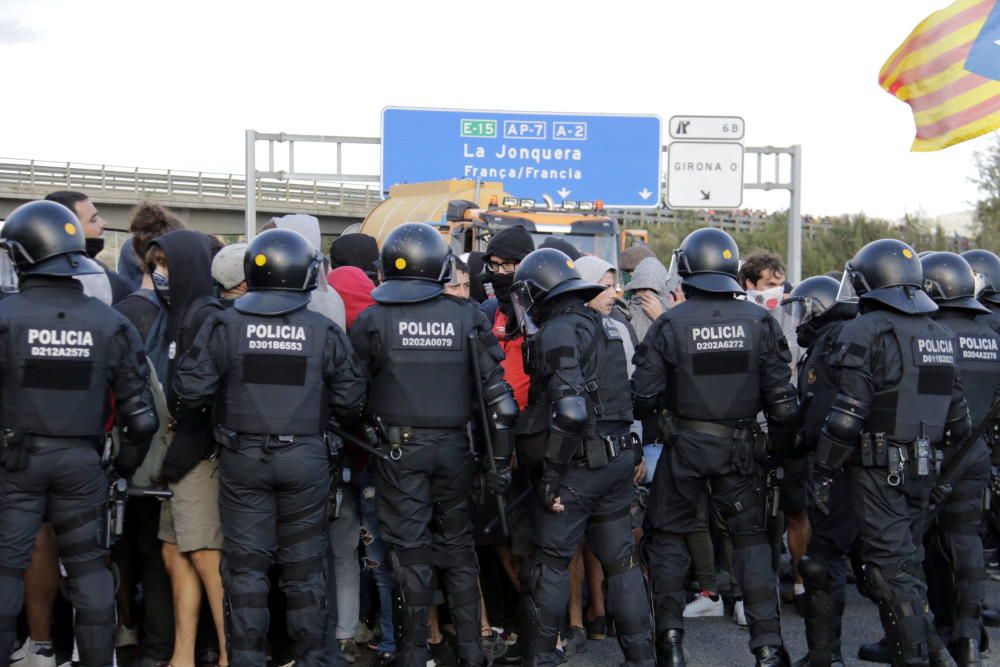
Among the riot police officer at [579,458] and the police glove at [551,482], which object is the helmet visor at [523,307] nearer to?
the riot police officer at [579,458]

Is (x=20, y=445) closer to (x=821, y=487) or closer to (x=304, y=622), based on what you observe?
(x=304, y=622)

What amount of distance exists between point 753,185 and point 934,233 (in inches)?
554

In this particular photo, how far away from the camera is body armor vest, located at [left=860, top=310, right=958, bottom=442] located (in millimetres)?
5453

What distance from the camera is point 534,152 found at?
65.9 feet

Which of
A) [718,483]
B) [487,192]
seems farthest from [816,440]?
[487,192]

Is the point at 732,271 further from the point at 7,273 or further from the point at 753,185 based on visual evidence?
the point at 753,185

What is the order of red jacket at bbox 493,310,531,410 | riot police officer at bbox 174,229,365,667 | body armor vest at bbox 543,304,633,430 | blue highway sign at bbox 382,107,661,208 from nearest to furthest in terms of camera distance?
riot police officer at bbox 174,229,365,667 < body armor vest at bbox 543,304,633,430 < red jacket at bbox 493,310,531,410 < blue highway sign at bbox 382,107,661,208

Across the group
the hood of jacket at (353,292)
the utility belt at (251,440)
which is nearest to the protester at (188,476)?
the utility belt at (251,440)

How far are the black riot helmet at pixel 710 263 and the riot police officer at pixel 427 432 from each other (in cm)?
121

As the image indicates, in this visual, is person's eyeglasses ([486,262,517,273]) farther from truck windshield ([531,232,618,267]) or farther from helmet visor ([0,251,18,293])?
truck windshield ([531,232,618,267])

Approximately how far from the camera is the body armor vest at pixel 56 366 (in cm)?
491

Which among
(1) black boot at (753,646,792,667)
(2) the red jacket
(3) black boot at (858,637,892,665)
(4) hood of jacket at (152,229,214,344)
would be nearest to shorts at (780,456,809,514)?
(3) black boot at (858,637,892,665)

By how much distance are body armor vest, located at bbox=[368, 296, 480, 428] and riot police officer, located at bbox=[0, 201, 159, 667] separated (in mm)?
1135

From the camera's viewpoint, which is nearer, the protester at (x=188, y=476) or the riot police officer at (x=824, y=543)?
the protester at (x=188, y=476)
